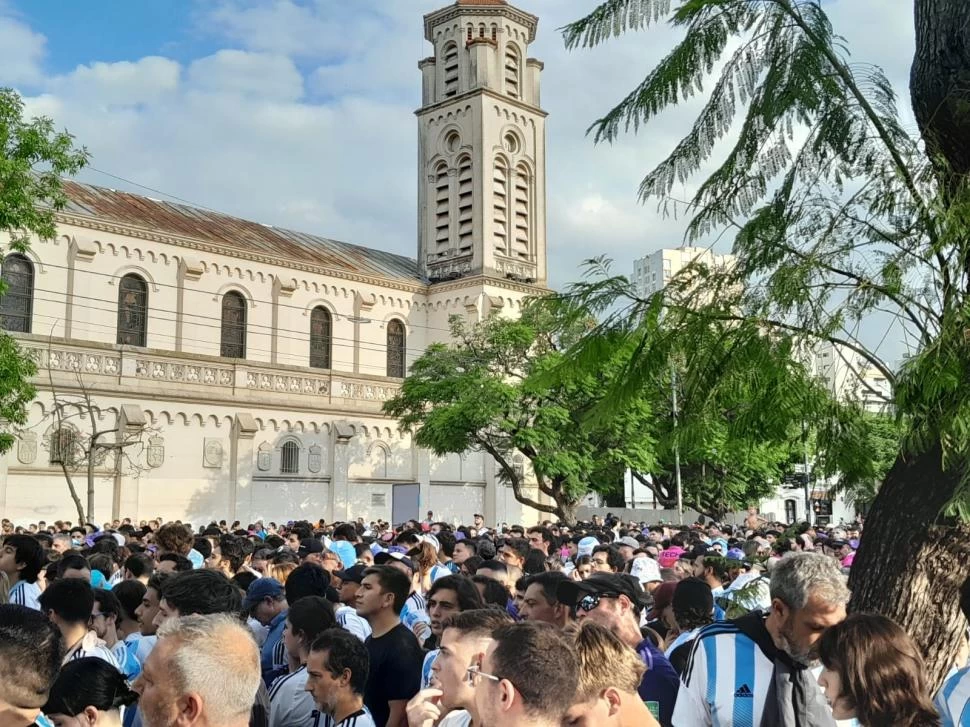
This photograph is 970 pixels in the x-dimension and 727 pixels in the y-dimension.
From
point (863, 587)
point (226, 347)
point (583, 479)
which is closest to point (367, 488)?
point (226, 347)

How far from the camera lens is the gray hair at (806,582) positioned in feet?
12.8

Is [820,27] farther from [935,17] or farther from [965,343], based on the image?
[965,343]

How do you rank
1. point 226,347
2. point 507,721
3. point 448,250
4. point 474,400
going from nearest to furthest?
point 507,721 → point 474,400 → point 226,347 → point 448,250

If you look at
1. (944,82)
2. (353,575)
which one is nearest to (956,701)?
(944,82)

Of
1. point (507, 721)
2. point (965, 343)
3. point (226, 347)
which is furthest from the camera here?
point (226, 347)

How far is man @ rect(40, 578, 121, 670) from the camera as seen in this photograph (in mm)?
5355

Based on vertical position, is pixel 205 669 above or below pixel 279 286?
below

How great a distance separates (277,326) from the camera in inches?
1633

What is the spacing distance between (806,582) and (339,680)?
2.09 metres

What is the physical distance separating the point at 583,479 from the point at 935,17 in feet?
99.7

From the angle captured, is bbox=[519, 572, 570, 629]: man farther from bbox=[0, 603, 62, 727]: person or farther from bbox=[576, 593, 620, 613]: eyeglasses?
bbox=[0, 603, 62, 727]: person

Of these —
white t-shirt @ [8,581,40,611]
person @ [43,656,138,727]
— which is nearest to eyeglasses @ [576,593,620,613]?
person @ [43,656,138,727]

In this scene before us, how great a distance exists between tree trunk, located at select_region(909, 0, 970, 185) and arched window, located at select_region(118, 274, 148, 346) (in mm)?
35706

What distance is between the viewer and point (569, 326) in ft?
12.7
